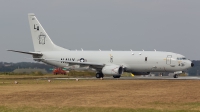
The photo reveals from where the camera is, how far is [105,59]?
6594 cm

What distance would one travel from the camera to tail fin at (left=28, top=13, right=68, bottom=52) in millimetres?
70188

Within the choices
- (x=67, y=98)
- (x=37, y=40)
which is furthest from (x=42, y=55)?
(x=67, y=98)

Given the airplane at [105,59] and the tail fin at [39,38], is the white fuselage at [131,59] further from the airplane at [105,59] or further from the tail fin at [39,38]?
the tail fin at [39,38]

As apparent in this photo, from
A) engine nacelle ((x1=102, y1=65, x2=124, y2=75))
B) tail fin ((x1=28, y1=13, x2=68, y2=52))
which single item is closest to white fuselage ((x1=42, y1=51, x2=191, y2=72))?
tail fin ((x1=28, y1=13, x2=68, y2=52))

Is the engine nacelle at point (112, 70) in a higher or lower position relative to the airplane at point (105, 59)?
lower

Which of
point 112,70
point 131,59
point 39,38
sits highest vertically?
point 39,38

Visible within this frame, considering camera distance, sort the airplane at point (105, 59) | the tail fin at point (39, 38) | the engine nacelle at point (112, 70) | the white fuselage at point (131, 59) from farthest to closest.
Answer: the tail fin at point (39, 38), the engine nacelle at point (112, 70), the airplane at point (105, 59), the white fuselage at point (131, 59)

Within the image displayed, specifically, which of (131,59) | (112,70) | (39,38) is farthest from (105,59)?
(39,38)

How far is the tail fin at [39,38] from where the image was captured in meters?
70.2

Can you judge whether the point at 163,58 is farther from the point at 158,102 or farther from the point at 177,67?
the point at 158,102

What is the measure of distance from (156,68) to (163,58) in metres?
1.87

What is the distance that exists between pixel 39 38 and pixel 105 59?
38.7 ft

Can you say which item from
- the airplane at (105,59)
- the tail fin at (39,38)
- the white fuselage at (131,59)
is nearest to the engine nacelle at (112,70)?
the airplane at (105,59)

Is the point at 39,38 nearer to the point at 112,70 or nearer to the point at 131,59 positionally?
the point at 112,70
